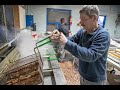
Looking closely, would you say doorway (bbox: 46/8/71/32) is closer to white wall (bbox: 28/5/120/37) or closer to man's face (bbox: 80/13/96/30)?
white wall (bbox: 28/5/120/37)

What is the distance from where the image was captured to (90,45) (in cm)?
77

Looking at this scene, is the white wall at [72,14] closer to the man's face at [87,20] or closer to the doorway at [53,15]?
the doorway at [53,15]

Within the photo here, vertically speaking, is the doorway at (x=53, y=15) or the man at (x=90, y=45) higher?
the doorway at (x=53, y=15)

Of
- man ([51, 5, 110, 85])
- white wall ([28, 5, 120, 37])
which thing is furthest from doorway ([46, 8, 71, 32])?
man ([51, 5, 110, 85])

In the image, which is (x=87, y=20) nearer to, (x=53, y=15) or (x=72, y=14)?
(x=53, y=15)

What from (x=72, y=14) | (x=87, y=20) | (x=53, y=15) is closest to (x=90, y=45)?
(x=87, y=20)

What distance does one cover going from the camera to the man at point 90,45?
68cm

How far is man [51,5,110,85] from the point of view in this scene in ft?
2.24

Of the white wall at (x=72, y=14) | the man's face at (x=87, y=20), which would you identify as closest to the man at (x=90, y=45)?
the man's face at (x=87, y=20)

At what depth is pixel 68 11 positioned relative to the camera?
448cm

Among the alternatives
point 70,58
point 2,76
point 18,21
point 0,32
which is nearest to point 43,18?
point 70,58

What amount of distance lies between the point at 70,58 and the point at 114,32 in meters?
2.64

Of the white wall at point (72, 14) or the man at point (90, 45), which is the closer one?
the man at point (90, 45)
